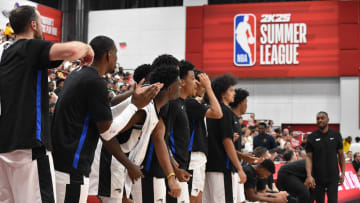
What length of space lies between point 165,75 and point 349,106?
784 inches

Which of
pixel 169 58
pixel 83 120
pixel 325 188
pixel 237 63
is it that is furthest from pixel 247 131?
pixel 83 120

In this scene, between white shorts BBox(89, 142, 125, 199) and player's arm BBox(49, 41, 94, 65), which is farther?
white shorts BBox(89, 142, 125, 199)

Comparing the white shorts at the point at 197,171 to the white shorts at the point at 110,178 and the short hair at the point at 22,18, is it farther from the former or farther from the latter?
the short hair at the point at 22,18

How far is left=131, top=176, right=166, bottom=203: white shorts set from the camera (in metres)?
3.91

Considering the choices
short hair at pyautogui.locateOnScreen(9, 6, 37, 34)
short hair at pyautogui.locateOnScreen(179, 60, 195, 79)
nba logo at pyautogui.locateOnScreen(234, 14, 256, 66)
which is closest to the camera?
short hair at pyautogui.locateOnScreen(9, 6, 37, 34)

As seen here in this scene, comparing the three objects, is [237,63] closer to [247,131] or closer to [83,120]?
[247,131]

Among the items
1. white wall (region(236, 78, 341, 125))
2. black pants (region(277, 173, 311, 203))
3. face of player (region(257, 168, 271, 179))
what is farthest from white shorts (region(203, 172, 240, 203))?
white wall (region(236, 78, 341, 125))

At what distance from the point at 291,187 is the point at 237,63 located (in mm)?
14828

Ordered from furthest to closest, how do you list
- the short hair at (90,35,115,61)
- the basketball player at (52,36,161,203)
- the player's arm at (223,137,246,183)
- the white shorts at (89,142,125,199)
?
1. the player's arm at (223,137,246,183)
2. the white shorts at (89,142,125,199)
3. the short hair at (90,35,115,61)
4. the basketball player at (52,36,161,203)

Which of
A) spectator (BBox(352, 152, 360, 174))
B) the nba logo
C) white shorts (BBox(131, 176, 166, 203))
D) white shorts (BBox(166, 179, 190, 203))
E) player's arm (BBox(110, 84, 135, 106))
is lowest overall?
spectator (BBox(352, 152, 360, 174))

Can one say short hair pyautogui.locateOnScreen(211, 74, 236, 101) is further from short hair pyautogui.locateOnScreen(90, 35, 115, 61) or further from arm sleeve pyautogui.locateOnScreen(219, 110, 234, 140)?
short hair pyautogui.locateOnScreen(90, 35, 115, 61)

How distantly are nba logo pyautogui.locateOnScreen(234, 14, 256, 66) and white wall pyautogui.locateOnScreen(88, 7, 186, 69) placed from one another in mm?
2685

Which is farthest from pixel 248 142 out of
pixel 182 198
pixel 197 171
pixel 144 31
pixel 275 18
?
pixel 144 31

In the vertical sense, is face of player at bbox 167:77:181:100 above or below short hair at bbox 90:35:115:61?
below
